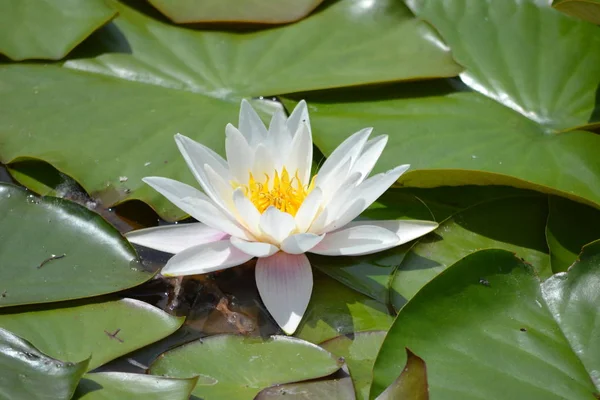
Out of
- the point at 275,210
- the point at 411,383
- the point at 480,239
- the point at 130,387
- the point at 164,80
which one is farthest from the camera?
the point at 164,80

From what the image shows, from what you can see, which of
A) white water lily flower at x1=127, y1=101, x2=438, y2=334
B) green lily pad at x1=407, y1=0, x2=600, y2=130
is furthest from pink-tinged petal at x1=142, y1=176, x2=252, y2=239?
green lily pad at x1=407, y1=0, x2=600, y2=130

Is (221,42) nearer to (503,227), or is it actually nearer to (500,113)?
(500,113)

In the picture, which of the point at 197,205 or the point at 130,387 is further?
the point at 197,205

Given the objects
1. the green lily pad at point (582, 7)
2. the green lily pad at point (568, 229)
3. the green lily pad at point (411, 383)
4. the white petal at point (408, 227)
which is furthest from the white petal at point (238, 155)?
the green lily pad at point (582, 7)

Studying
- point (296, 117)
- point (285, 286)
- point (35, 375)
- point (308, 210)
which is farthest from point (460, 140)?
point (35, 375)

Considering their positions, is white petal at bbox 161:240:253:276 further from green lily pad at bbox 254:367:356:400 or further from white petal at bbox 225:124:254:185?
green lily pad at bbox 254:367:356:400

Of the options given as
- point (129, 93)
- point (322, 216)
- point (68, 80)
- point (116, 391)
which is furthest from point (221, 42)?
point (116, 391)

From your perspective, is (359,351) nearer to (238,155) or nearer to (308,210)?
(308,210)
